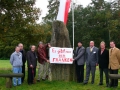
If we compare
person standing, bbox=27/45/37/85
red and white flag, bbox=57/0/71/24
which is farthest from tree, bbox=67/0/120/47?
person standing, bbox=27/45/37/85

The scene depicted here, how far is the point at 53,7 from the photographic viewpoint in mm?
49000

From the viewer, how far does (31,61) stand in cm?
939

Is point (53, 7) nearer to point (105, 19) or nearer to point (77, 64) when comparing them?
point (105, 19)

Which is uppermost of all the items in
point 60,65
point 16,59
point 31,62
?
point 16,59

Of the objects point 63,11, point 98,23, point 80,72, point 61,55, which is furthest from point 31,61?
point 98,23

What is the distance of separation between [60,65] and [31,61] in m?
1.41

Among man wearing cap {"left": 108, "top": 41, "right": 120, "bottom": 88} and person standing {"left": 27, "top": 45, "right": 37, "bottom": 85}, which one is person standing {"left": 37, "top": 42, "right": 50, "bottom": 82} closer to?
person standing {"left": 27, "top": 45, "right": 37, "bottom": 85}

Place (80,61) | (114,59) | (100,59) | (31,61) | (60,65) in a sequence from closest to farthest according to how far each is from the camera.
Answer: (114,59) < (100,59) < (31,61) < (80,61) < (60,65)

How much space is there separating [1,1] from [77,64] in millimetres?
7188

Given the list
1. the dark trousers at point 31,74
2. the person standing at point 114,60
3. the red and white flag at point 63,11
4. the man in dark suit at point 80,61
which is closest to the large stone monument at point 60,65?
the man in dark suit at point 80,61

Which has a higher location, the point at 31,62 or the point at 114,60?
the point at 114,60

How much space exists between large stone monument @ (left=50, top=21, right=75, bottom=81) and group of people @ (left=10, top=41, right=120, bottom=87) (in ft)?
1.18

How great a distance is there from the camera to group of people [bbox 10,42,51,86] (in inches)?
362

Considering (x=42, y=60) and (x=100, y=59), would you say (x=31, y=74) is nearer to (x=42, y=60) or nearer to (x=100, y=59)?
(x=42, y=60)
